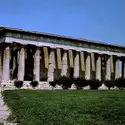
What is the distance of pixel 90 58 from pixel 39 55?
11469mm

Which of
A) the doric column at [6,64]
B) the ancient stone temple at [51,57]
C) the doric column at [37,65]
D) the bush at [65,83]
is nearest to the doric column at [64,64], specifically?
the ancient stone temple at [51,57]

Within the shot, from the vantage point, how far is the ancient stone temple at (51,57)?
57.8 metres

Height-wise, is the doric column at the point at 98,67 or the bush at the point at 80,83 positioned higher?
the doric column at the point at 98,67

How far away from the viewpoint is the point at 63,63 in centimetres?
6500

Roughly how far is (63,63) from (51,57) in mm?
2884

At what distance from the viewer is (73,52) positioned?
66688 mm

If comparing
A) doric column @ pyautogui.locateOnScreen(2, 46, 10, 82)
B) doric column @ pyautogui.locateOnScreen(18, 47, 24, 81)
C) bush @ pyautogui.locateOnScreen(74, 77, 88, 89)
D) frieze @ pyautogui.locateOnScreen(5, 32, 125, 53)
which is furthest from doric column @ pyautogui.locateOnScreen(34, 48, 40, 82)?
bush @ pyautogui.locateOnScreen(74, 77, 88, 89)

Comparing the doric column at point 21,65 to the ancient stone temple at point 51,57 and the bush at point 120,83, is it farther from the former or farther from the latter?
the bush at point 120,83

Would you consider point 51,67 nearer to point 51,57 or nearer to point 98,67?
point 51,57

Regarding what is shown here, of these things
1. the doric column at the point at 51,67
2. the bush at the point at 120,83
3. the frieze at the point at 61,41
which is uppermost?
the frieze at the point at 61,41

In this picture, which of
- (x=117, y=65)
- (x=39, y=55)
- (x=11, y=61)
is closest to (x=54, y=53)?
(x=39, y=55)

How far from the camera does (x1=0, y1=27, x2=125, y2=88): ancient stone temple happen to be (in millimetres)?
57750

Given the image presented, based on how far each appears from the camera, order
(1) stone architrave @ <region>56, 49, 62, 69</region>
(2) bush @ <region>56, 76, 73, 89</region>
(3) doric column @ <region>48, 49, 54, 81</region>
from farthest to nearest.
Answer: (1) stone architrave @ <region>56, 49, 62, 69</region>, (3) doric column @ <region>48, 49, 54, 81</region>, (2) bush @ <region>56, 76, 73, 89</region>

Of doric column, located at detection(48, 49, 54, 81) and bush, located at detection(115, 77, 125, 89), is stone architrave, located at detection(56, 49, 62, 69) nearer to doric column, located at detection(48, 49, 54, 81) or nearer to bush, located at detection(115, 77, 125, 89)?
doric column, located at detection(48, 49, 54, 81)
